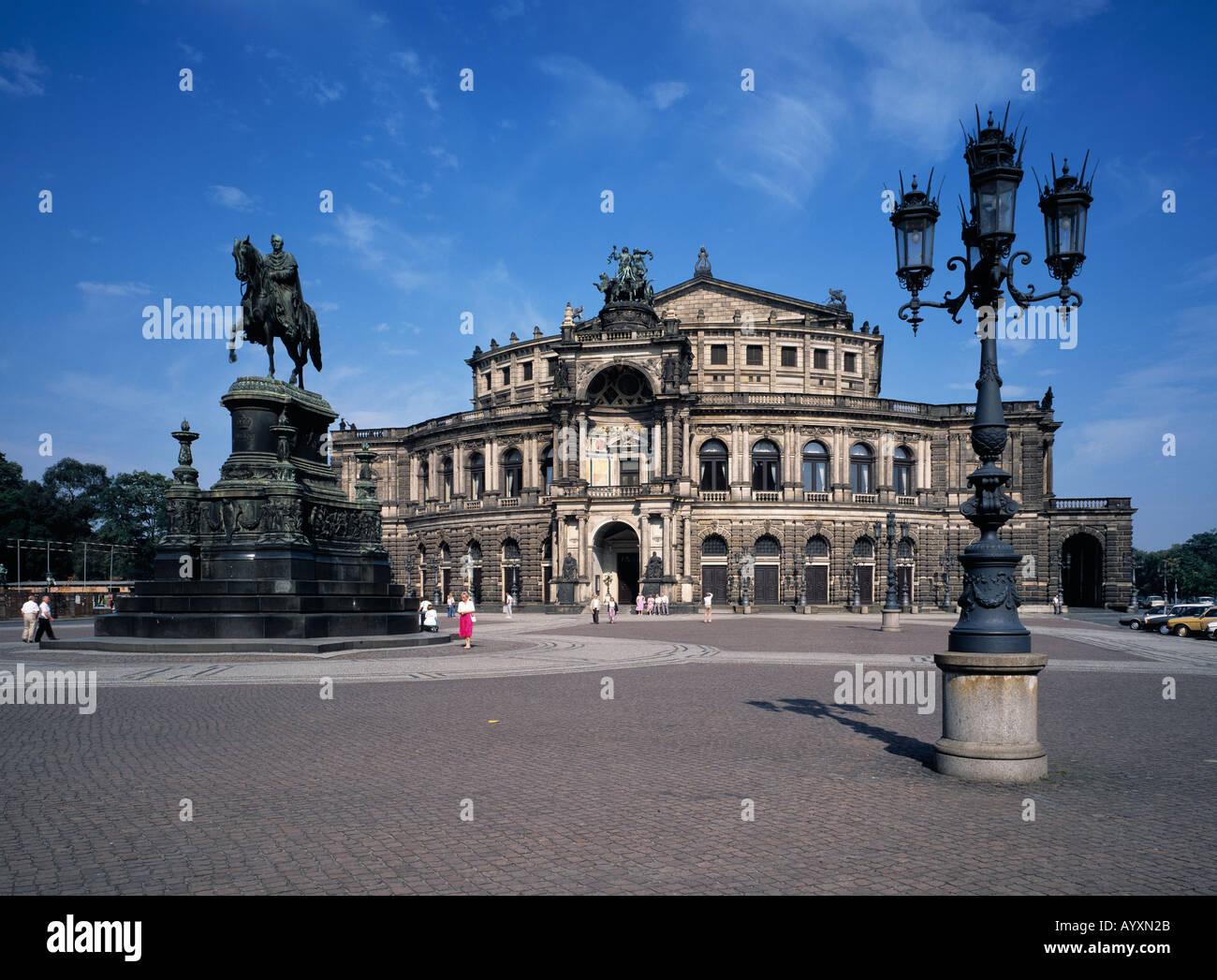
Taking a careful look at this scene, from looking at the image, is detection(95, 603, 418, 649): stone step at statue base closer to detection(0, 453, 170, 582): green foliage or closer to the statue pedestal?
the statue pedestal

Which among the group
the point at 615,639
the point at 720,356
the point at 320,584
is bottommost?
the point at 615,639

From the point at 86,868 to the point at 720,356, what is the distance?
6410cm

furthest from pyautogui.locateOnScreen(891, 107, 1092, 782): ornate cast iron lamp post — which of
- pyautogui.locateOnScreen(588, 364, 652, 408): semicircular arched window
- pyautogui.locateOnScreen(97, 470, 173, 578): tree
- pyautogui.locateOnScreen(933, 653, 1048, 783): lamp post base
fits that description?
pyautogui.locateOnScreen(97, 470, 173, 578): tree

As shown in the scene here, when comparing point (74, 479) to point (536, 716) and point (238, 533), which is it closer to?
point (238, 533)

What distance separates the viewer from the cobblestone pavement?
18.5 feet

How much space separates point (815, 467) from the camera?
202ft

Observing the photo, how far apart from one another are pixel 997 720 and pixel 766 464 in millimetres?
53529

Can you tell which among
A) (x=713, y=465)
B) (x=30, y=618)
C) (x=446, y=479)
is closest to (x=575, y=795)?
(x=30, y=618)

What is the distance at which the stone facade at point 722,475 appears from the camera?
5722 centimetres

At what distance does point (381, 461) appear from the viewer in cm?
7250

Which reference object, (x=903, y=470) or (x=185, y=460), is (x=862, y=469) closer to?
(x=903, y=470)

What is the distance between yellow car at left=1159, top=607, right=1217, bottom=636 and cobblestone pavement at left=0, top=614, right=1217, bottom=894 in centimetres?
2586

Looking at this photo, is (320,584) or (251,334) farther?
(251,334)

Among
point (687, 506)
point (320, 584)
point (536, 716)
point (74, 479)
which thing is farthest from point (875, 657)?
point (74, 479)
